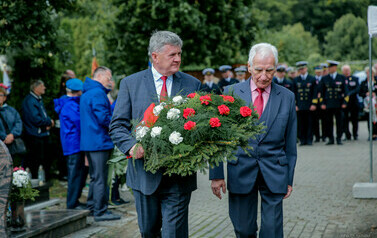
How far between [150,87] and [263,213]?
1425 millimetres

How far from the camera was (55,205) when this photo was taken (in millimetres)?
8586

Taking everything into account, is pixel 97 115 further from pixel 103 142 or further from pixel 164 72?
pixel 164 72

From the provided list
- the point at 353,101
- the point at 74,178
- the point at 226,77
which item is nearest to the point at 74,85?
the point at 74,178

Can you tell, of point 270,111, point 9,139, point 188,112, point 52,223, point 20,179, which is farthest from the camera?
point 9,139

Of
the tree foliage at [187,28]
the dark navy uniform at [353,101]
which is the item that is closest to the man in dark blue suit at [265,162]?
the tree foliage at [187,28]

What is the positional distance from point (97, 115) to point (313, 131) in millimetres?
11571

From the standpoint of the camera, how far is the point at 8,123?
8.30 metres

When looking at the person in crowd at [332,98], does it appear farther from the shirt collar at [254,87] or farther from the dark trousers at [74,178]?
the shirt collar at [254,87]

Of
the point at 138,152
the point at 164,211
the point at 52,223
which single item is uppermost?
the point at 138,152

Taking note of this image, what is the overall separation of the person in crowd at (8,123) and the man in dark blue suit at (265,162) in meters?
4.99

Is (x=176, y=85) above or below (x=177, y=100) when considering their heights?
above

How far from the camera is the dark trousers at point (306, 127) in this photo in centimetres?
1583

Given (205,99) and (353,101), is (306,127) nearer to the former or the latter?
(353,101)

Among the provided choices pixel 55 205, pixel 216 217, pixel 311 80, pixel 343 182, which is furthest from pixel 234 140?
pixel 311 80
